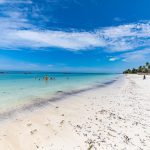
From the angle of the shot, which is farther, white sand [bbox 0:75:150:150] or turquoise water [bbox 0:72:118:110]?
turquoise water [bbox 0:72:118:110]

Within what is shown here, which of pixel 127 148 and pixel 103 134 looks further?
pixel 103 134

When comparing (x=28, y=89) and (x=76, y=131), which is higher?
(x=28, y=89)

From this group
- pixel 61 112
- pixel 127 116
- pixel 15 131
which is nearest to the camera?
pixel 15 131

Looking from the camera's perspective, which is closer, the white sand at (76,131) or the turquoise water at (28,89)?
the white sand at (76,131)

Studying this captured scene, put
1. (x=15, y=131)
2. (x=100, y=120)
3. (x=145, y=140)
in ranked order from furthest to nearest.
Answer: (x=100, y=120)
(x=15, y=131)
(x=145, y=140)

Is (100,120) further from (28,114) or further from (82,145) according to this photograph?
(28,114)

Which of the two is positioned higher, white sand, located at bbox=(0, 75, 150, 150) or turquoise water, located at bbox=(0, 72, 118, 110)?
turquoise water, located at bbox=(0, 72, 118, 110)

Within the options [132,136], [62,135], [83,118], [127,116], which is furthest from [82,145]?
[127,116]

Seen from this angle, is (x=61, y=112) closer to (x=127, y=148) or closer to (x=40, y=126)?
(x=40, y=126)

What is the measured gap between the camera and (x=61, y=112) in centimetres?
959

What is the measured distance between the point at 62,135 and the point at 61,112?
3412mm

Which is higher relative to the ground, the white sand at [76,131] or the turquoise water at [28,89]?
the turquoise water at [28,89]

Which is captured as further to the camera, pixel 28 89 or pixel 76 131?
pixel 28 89

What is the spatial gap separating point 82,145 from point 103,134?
4.01ft
